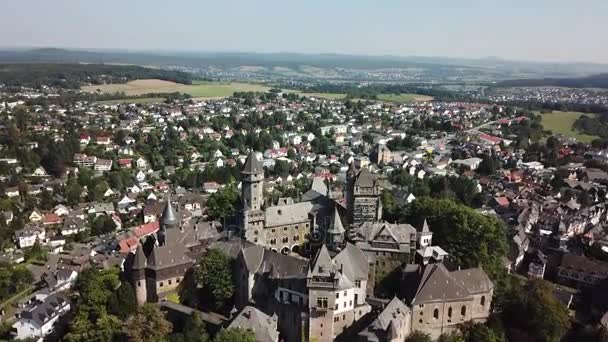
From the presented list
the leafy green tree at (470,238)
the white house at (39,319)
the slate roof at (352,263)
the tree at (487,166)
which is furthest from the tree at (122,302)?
the tree at (487,166)

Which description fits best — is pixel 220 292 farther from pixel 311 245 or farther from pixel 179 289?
pixel 311 245

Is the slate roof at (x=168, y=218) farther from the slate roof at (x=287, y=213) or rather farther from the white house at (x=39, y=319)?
the white house at (x=39, y=319)

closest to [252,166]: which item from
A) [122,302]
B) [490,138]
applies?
[122,302]

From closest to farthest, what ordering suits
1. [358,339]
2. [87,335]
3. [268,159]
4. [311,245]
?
[358,339] → [87,335] → [311,245] → [268,159]

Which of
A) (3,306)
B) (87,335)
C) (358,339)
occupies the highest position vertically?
(358,339)

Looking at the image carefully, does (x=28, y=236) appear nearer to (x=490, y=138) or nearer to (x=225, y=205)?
(x=225, y=205)

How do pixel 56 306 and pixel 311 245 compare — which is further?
pixel 311 245

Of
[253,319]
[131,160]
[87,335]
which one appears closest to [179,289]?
[87,335]
